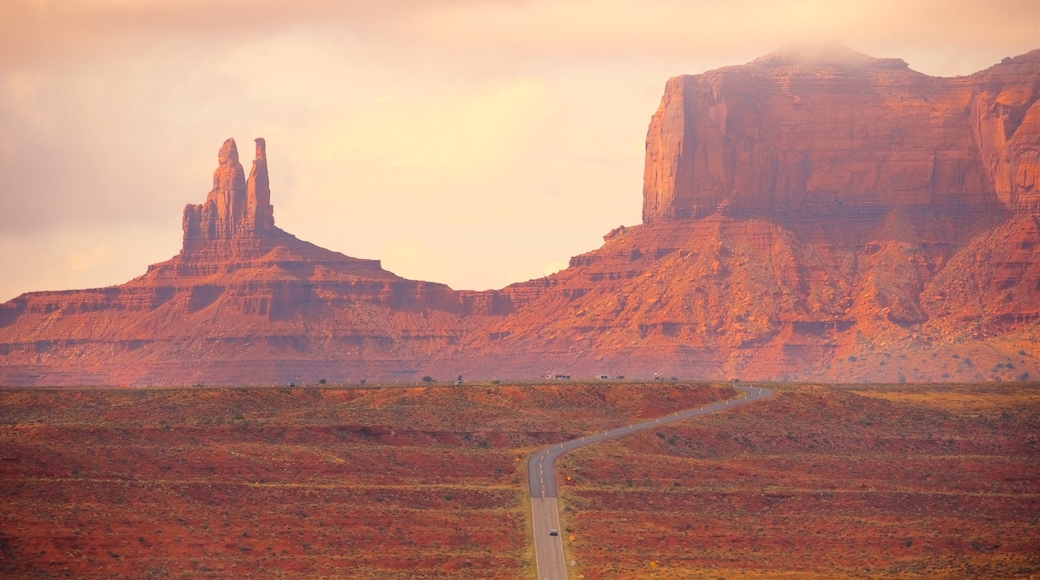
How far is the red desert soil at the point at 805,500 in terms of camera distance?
14062 cm

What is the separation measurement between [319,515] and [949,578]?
4091 cm

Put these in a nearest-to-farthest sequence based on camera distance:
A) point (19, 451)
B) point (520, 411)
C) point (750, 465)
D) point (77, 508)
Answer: point (77, 508) < point (19, 451) < point (750, 465) < point (520, 411)

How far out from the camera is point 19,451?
513ft

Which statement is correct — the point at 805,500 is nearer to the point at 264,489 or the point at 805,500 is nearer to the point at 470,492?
the point at 470,492

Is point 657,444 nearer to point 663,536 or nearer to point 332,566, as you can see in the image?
point 663,536

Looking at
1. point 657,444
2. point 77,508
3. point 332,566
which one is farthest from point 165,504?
point 657,444

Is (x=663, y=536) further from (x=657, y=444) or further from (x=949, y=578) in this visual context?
(x=657, y=444)

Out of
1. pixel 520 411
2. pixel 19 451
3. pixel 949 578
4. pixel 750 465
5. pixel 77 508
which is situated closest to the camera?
pixel 949 578

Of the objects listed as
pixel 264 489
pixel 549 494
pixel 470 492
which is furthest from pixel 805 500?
pixel 264 489

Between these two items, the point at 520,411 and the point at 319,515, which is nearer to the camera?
the point at 319,515

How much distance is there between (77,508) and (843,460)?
211ft

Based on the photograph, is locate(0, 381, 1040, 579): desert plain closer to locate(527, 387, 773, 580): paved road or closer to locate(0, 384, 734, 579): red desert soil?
locate(0, 384, 734, 579): red desert soil

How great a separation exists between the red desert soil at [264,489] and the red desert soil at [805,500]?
6.76 m

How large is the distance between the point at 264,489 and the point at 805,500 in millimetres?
38095
